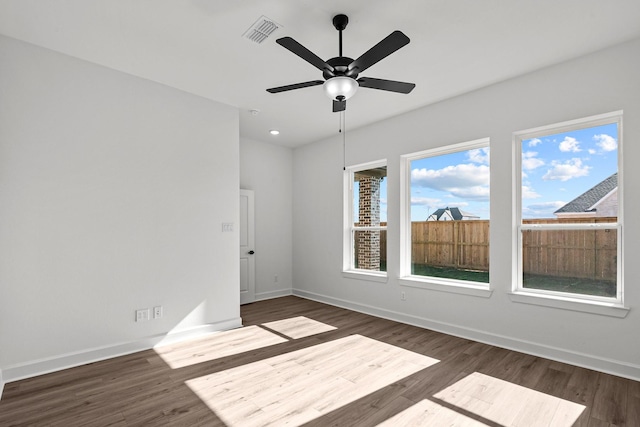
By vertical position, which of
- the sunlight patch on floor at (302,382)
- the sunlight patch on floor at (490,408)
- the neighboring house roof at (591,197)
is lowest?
the sunlight patch on floor at (302,382)

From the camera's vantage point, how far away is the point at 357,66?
2414 millimetres

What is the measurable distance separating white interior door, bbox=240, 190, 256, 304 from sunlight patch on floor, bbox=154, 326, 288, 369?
1.54 meters

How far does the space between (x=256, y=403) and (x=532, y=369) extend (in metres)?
2.46

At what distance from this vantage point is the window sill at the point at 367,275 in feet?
15.7

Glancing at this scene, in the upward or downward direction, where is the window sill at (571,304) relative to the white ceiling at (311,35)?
downward

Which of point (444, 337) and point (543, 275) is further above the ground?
point (543, 275)

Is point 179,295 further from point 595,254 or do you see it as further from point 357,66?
point 595,254

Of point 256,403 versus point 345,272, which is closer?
point 256,403

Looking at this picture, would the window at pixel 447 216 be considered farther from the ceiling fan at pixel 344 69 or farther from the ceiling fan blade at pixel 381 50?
the ceiling fan blade at pixel 381 50

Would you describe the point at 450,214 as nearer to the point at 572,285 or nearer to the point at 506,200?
the point at 506,200

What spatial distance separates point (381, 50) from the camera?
7.11 feet

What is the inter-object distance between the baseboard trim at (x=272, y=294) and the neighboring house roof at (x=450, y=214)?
3153mm

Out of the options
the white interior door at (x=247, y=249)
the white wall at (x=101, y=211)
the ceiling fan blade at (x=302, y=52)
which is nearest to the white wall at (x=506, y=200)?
the white interior door at (x=247, y=249)

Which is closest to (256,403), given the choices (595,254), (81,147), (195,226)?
(195,226)
